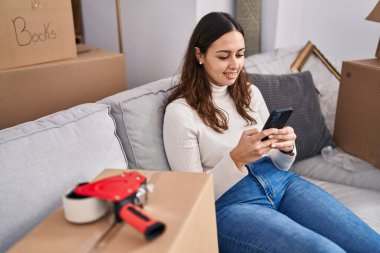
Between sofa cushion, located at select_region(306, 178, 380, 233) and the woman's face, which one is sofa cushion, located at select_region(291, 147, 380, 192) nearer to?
sofa cushion, located at select_region(306, 178, 380, 233)

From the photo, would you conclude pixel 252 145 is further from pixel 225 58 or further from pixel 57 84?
pixel 57 84

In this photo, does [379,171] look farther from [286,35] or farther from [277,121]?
[286,35]

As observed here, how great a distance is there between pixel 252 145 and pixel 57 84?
0.66m

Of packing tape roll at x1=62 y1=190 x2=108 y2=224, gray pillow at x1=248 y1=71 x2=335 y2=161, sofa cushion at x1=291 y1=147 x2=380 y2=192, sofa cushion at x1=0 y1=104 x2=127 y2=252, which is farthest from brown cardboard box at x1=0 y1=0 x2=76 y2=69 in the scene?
sofa cushion at x1=291 y1=147 x2=380 y2=192

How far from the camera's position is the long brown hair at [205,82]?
1.17 metres

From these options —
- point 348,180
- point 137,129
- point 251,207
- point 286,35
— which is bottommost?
point 348,180

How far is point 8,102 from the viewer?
3.59 feet

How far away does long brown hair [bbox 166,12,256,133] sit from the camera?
117cm

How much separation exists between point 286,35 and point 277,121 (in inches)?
52.2

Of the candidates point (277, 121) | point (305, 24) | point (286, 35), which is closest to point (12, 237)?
point (277, 121)

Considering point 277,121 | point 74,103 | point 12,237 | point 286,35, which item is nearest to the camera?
point 12,237

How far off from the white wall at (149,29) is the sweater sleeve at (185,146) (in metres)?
0.59

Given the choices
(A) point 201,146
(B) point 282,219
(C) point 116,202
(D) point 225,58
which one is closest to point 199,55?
(D) point 225,58

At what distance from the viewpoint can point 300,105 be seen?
1.59 metres
